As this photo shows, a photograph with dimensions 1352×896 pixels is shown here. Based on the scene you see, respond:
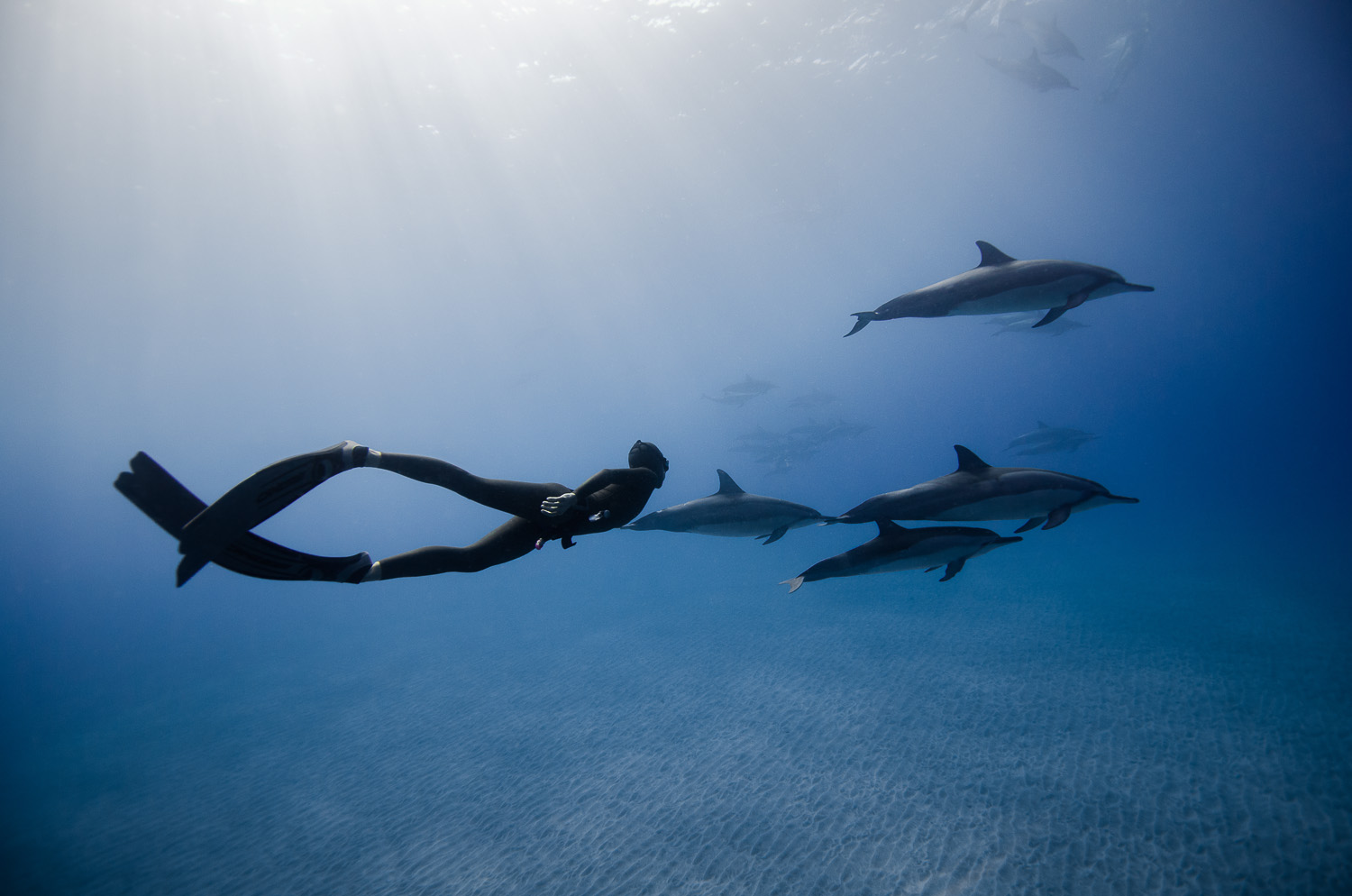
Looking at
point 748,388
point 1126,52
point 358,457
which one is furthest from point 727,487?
point 1126,52

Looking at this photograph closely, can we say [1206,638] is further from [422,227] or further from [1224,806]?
[422,227]

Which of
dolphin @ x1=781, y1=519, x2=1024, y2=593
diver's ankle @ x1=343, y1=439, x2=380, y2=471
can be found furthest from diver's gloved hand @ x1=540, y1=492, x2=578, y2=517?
dolphin @ x1=781, y1=519, x2=1024, y2=593

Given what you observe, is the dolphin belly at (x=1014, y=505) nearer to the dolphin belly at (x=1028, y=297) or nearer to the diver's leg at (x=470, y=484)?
the dolphin belly at (x=1028, y=297)

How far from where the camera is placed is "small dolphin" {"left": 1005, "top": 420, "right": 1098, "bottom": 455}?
20.2 metres

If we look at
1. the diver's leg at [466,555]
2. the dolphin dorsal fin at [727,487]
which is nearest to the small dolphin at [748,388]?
the dolphin dorsal fin at [727,487]

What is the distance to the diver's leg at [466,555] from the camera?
11.0ft

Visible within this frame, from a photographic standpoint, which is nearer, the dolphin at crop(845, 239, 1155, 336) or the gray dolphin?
the dolphin at crop(845, 239, 1155, 336)

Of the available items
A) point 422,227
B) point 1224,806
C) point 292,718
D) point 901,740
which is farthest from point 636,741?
point 422,227

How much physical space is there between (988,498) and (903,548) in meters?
0.78

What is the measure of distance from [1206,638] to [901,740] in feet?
24.8

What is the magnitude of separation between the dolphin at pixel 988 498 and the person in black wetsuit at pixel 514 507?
1859 mm

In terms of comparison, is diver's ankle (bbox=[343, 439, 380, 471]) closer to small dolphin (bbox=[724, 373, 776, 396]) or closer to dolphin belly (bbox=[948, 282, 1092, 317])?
dolphin belly (bbox=[948, 282, 1092, 317])

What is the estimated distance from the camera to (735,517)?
17.8ft

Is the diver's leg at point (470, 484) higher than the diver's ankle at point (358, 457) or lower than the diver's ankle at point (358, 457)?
lower
